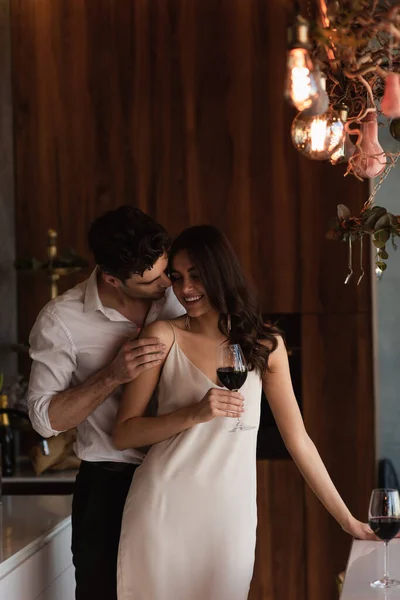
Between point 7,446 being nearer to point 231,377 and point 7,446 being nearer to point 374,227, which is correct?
point 231,377

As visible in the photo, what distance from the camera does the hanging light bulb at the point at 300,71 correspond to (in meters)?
1.64

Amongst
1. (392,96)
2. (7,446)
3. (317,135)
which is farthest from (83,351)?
(7,446)

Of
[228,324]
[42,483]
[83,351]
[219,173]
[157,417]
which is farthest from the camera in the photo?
[219,173]

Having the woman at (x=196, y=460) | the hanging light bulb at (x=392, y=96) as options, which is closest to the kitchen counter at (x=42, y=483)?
the woman at (x=196, y=460)

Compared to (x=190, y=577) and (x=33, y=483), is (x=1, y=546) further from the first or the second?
(x=33, y=483)

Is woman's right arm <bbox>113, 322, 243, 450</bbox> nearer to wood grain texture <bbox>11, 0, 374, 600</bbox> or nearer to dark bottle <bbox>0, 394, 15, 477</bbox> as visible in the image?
dark bottle <bbox>0, 394, 15, 477</bbox>

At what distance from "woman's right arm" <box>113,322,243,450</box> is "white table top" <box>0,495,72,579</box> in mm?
392

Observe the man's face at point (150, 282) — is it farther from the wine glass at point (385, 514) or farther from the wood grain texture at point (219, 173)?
the wood grain texture at point (219, 173)

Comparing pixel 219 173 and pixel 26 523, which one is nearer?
pixel 26 523

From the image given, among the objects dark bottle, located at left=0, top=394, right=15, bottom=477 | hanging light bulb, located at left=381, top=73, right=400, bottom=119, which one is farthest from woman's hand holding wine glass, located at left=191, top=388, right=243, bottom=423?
dark bottle, located at left=0, top=394, right=15, bottom=477

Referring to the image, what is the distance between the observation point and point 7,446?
3.63m

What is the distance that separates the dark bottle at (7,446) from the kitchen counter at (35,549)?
0.48 meters

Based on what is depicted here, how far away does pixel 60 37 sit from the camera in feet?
13.4

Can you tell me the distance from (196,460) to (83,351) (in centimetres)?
46
